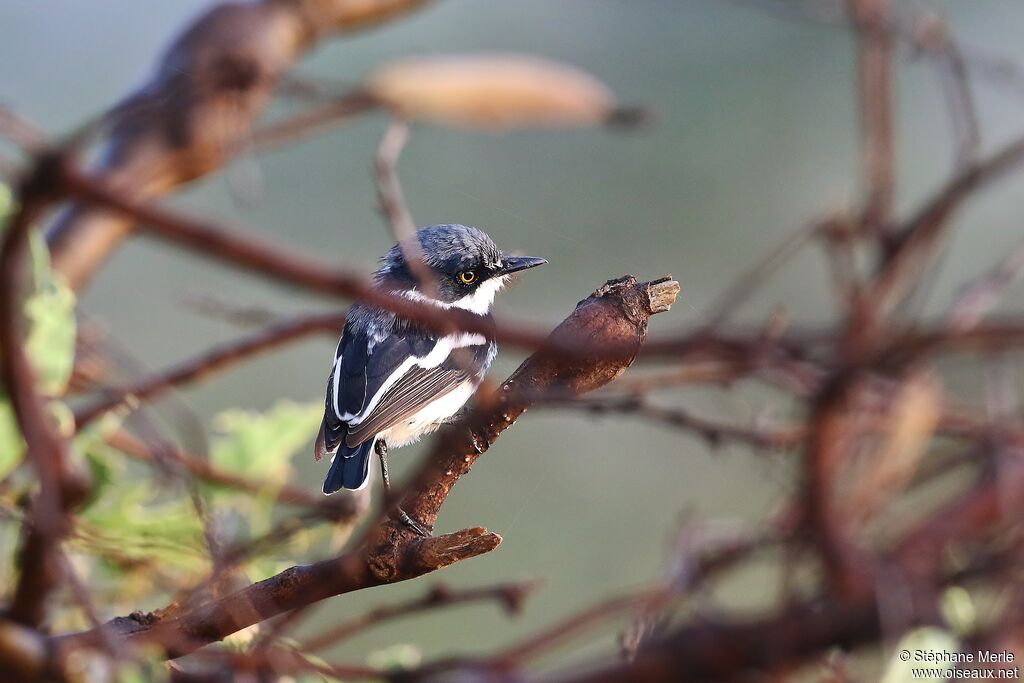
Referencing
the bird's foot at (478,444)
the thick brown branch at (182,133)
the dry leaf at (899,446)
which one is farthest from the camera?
the thick brown branch at (182,133)

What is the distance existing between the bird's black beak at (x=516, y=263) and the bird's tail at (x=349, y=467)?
922 millimetres

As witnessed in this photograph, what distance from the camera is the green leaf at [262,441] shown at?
2162mm

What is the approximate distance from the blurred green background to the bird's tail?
58cm

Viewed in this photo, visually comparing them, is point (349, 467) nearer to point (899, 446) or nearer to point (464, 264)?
point (464, 264)

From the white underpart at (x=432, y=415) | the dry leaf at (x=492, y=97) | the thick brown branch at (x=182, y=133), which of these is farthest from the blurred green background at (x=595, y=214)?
the dry leaf at (x=492, y=97)

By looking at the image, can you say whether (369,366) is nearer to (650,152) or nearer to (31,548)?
(31,548)

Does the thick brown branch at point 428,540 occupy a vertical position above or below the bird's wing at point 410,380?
→ below

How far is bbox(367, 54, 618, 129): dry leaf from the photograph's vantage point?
594mm

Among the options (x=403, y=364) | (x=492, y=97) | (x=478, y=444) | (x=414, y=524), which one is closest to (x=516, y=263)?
(x=403, y=364)

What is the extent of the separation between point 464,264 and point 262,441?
5.30 feet

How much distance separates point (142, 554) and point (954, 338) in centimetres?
169

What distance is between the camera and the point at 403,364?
3396 millimetres

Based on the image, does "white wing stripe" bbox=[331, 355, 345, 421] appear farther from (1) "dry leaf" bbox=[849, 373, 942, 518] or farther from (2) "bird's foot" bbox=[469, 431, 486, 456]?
(1) "dry leaf" bbox=[849, 373, 942, 518]

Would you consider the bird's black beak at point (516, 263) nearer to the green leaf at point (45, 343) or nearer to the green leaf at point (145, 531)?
the green leaf at point (145, 531)
